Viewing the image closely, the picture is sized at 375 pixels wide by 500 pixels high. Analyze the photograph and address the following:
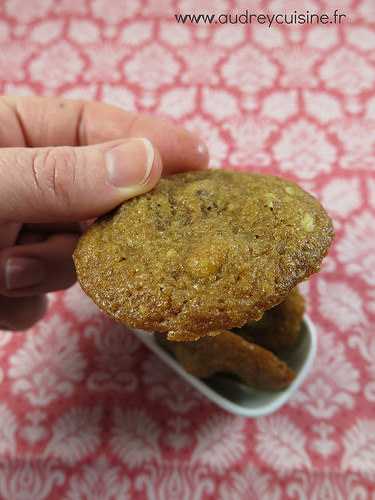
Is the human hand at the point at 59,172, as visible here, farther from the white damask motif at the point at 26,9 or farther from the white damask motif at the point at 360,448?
the white damask motif at the point at 26,9

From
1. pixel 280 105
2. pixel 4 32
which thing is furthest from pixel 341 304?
pixel 4 32

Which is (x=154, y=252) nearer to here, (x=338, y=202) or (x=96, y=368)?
(x=96, y=368)

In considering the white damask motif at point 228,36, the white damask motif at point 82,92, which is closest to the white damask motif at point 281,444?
the white damask motif at point 82,92

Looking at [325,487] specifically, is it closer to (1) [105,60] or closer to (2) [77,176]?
(2) [77,176]

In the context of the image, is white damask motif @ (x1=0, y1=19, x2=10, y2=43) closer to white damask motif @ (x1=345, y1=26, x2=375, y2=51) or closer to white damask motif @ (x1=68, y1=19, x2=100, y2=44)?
white damask motif @ (x1=68, y1=19, x2=100, y2=44)

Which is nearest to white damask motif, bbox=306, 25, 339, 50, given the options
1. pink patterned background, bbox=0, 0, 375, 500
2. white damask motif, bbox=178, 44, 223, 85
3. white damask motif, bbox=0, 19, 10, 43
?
pink patterned background, bbox=0, 0, 375, 500

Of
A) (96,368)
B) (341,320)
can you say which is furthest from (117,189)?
(341,320)
